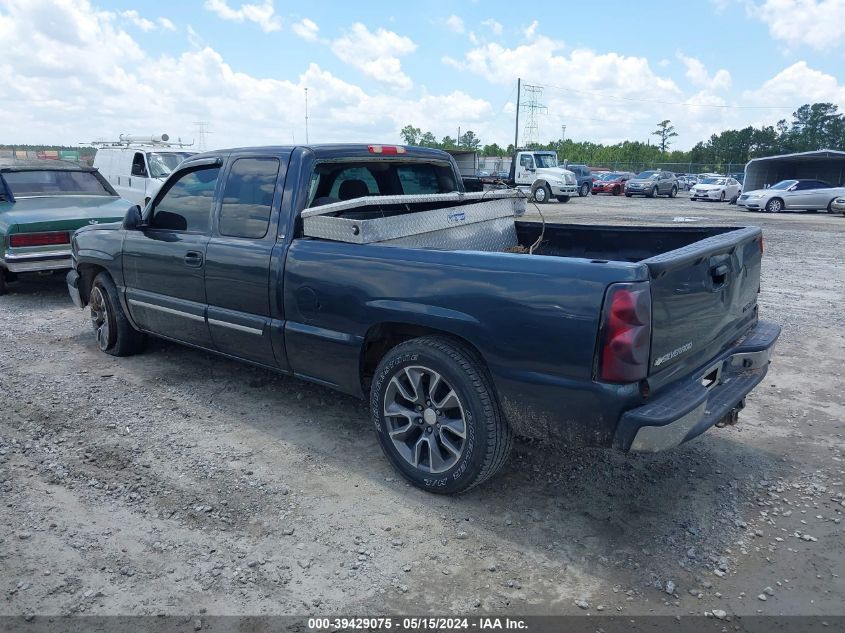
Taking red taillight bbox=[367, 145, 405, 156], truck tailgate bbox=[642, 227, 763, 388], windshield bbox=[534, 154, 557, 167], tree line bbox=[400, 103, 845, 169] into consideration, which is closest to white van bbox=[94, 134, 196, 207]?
red taillight bbox=[367, 145, 405, 156]

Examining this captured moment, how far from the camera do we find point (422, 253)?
134 inches

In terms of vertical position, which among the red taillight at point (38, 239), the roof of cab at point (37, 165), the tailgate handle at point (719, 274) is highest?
the roof of cab at point (37, 165)

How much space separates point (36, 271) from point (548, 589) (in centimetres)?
754

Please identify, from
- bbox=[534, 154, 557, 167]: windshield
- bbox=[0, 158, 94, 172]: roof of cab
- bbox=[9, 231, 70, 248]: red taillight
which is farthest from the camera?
bbox=[534, 154, 557, 167]: windshield

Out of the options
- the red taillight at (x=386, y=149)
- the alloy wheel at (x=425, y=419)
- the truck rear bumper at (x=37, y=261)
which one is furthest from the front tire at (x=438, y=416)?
the truck rear bumper at (x=37, y=261)

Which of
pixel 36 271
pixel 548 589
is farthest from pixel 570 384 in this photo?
pixel 36 271

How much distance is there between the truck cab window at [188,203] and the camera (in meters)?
4.62

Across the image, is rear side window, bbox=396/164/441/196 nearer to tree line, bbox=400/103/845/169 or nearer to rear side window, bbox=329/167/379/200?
rear side window, bbox=329/167/379/200

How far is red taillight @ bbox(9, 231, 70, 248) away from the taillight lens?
7343mm

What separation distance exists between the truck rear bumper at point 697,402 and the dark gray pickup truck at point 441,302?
0.01 metres

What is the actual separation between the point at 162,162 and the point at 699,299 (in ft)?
43.5

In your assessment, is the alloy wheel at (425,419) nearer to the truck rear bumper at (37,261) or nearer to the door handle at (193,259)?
the door handle at (193,259)

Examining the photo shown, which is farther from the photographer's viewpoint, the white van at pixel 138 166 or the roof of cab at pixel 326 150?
the white van at pixel 138 166

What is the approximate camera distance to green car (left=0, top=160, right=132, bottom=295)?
7.74m
